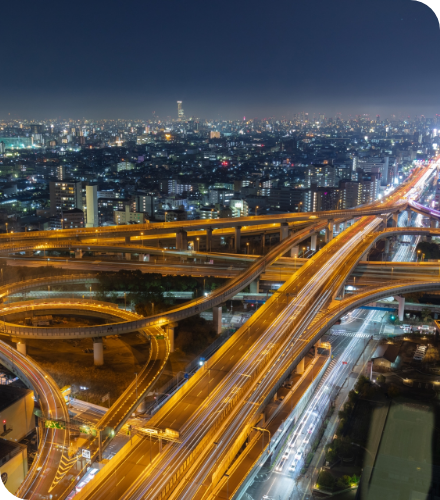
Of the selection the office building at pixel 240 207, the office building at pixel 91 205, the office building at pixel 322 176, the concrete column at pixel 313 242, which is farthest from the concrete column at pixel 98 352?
the office building at pixel 322 176

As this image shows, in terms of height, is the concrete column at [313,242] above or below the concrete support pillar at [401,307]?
above

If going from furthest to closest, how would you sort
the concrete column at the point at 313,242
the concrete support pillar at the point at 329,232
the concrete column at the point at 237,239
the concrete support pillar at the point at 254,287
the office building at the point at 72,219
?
the office building at the point at 72,219, the concrete support pillar at the point at 329,232, the concrete column at the point at 237,239, the concrete column at the point at 313,242, the concrete support pillar at the point at 254,287

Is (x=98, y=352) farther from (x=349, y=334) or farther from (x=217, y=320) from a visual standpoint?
(x=349, y=334)

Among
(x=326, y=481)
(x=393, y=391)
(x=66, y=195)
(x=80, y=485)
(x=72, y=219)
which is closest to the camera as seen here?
(x=80, y=485)

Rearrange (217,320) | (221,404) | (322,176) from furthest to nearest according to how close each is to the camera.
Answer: (322,176) → (217,320) → (221,404)

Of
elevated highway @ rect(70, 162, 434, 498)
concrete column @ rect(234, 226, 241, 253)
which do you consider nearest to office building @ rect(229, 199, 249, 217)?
concrete column @ rect(234, 226, 241, 253)

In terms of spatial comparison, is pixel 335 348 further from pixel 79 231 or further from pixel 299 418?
pixel 79 231

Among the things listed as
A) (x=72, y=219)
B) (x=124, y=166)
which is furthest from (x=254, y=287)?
(x=124, y=166)

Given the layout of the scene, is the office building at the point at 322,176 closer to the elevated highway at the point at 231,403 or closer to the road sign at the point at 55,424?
the elevated highway at the point at 231,403
